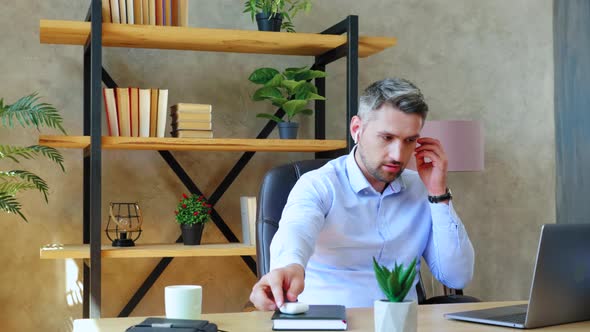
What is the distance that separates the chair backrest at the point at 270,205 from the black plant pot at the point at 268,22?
106 centimetres

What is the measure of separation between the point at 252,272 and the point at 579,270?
2.15 meters

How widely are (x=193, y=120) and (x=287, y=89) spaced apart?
43 cm

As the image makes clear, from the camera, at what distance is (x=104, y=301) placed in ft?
10.9

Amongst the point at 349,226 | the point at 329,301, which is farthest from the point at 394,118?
the point at 329,301

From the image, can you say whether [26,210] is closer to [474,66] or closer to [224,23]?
[224,23]

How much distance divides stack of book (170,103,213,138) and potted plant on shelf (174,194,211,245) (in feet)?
0.91

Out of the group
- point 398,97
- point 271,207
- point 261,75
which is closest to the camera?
point 398,97

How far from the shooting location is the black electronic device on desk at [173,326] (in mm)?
1310

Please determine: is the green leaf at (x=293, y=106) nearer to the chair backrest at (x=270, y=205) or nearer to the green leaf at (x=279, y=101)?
the green leaf at (x=279, y=101)

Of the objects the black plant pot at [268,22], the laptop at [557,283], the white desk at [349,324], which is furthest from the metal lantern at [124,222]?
the laptop at [557,283]

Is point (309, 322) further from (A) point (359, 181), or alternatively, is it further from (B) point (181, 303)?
(A) point (359, 181)

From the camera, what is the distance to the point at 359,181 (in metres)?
2.16

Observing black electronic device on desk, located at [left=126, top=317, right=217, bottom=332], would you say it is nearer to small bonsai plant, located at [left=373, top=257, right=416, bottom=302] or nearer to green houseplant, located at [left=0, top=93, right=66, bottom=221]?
small bonsai plant, located at [left=373, top=257, right=416, bottom=302]

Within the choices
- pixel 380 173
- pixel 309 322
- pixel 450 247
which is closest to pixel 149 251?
pixel 380 173
